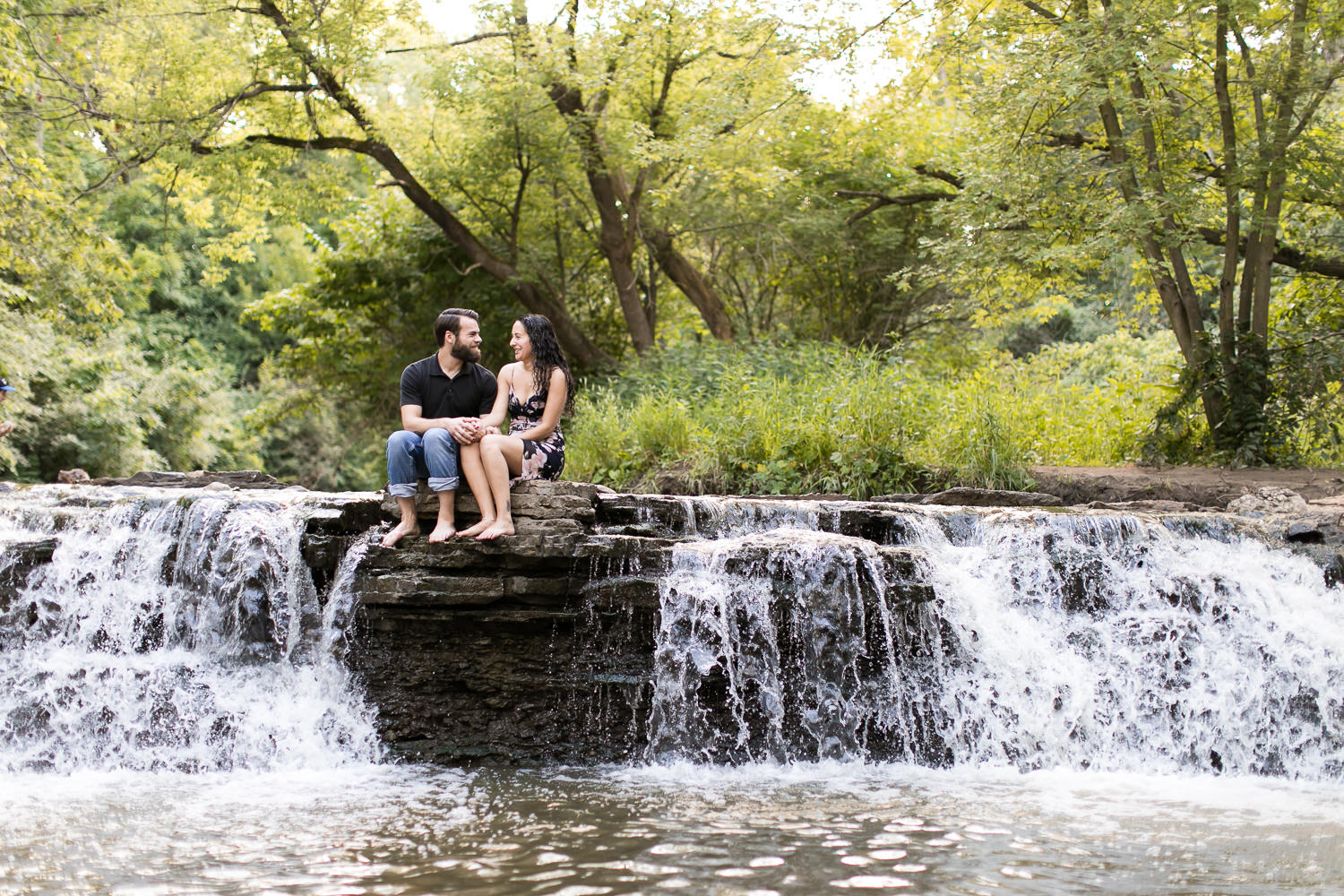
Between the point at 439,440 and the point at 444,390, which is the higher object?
the point at 444,390

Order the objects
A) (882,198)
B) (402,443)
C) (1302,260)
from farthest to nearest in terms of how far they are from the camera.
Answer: (882,198), (1302,260), (402,443)

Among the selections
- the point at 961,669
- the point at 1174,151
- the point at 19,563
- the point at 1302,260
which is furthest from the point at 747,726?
the point at 1302,260

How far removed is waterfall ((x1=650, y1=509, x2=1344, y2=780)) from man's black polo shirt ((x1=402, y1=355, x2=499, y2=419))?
148 centimetres

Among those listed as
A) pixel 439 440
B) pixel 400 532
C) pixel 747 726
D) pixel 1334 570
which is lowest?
pixel 747 726

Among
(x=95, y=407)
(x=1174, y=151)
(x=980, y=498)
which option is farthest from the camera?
(x=95, y=407)

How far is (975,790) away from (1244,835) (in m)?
1.16

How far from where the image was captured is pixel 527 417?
6285mm

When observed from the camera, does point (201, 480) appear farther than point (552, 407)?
Yes

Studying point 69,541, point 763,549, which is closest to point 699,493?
point 763,549

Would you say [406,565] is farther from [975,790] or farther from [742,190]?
[742,190]

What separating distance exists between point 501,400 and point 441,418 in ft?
1.17

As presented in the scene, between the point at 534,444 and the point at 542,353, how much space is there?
1.74 ft

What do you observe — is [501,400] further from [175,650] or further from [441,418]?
[175,650]

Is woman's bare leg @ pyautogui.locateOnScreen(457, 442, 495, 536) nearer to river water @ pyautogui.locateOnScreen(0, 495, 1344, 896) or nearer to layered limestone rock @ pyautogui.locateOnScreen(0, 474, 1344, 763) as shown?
layered limestone rock @ pyautogui.locateOnScreen(0, 474, 1344, 763)
